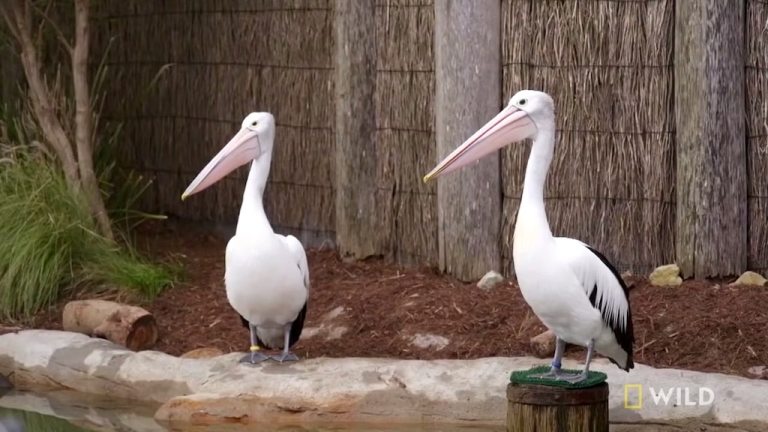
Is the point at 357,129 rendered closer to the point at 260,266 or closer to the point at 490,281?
the point at 490,281

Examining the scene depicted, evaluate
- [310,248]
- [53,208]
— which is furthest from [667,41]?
[53,208]

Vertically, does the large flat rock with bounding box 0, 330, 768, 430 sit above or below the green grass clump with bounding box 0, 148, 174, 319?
below

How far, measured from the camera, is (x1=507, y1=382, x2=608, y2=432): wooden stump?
5207mm

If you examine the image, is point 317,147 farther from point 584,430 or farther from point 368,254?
point 584,430

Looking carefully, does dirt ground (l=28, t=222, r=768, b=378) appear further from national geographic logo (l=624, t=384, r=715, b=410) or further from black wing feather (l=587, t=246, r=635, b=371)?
black wing feather (l=587, t=246, r=635, b=371)

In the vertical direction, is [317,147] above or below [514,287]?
above

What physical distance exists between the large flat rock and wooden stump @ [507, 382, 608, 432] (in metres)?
0.94

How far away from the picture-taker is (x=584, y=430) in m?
5.22

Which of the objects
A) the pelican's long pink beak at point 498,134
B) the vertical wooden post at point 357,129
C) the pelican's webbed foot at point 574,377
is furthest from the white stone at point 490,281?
the pelican's webbed foot at point 574,377

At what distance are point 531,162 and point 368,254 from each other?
9.97 ft

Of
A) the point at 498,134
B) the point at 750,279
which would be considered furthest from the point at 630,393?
the point at 750,279

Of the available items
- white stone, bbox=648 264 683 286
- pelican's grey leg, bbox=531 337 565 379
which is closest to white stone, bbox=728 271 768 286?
white stone, bbox=648 264 683 286

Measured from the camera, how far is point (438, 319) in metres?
7.64

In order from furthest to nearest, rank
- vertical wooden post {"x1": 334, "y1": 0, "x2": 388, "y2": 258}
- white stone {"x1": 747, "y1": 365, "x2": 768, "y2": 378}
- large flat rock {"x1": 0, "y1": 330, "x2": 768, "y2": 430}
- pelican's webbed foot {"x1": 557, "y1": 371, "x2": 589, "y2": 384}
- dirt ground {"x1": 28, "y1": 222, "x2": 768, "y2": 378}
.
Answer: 1. vertical wooden post {"x1": 334, "y1": 0, "x2": 388, "y2": 258}
2. dirt ground {"x1": 28, "y1": 222, "x2": 768, "y2": 378}
3. white stone {"x1": 747, "y1": 365, "x2": 768, "y2": 378}
4. large flat rock {"x1": 0, "y1": 330, "x2": 768, "y2": 430}
5. pelican's webbed foot {"x1": 557, "y1": 371, "x2": 589, "y2": 384}
